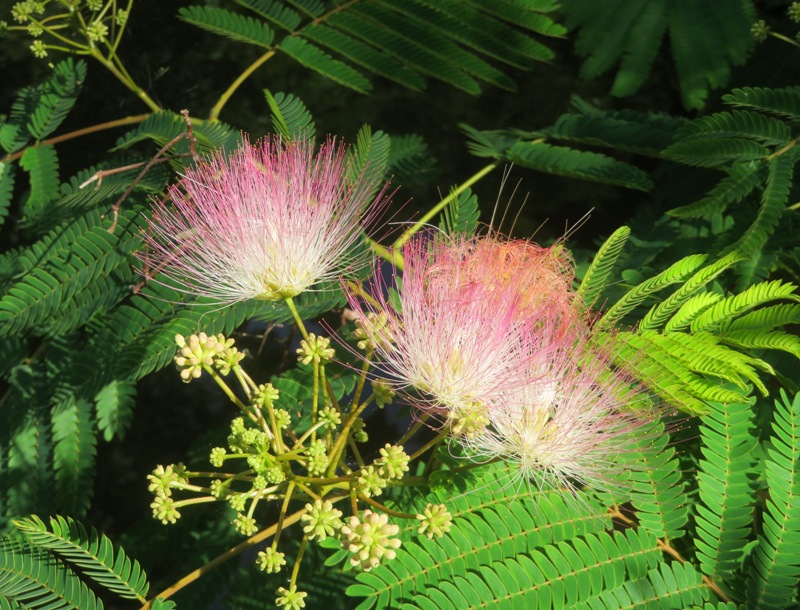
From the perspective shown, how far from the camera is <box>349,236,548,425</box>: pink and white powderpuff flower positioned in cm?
143

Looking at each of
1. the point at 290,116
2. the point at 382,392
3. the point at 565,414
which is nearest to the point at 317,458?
the point at 382,392

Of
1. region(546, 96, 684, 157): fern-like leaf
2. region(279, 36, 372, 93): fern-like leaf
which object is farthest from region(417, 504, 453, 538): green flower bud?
region(279, 36, 372, 93): fern-like leaf

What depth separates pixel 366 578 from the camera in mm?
1407

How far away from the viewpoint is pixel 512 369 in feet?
4.72

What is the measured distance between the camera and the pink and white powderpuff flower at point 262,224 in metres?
1.63

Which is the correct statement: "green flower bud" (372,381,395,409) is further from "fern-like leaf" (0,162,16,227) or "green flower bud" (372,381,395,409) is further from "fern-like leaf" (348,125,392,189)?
"fern-like leaf" (0,162,16,227)

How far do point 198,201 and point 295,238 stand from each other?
219 mm

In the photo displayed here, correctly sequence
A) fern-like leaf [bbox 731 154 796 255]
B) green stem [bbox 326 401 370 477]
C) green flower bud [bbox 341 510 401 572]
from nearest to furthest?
green flower bud [bbox 341 510 401 572] → green stem [bbox 326 401 370 477] → fern-like leaf [bbox 731 154 796 255]

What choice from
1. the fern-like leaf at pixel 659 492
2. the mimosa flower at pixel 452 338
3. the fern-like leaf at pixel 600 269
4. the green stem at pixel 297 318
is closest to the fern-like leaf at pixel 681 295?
the fern-like leaf at pixel 600 269

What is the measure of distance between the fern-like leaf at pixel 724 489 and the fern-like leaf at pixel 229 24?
1688mm

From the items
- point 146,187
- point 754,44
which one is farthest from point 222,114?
point 754,44

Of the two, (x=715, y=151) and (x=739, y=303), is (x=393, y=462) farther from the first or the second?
(x=715, y=151)

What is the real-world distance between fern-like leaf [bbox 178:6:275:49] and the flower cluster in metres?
1.18

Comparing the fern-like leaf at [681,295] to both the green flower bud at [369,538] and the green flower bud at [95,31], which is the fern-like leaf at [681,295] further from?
the green flower bud at [95,31]
